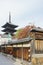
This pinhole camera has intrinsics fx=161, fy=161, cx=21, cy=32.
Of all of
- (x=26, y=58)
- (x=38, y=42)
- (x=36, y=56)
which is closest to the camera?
(x=36, y=56)

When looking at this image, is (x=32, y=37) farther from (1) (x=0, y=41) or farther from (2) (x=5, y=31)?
(2) (x=5, y=31)

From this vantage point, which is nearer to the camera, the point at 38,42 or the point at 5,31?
the point at 38,42

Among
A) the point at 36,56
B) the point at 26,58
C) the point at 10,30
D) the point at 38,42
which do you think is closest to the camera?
the point at 36,56

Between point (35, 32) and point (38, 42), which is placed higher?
point (35, 32)

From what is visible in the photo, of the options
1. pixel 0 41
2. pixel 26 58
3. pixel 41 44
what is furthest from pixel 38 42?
pixel 0 41

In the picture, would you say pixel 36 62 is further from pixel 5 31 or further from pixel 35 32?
pixel 5 31

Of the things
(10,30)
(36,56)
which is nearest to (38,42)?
(36,56)

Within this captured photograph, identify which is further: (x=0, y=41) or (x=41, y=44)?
(x=0, y=41)

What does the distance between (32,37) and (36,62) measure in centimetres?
185

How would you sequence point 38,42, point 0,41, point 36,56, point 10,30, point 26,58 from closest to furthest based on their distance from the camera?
point 36,56 < point 38,42 < point 26,58 < point 0,41 < point 10,30

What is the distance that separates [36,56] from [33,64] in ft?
2.66

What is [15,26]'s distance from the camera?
60.4 meters

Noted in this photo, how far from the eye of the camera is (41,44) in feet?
38.2

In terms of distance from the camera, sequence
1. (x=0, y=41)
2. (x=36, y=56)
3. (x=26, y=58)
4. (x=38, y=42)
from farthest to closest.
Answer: (x=0, y=41) < (x=26, y=58) < (x=38, y=42) < (x=36, y=56)
